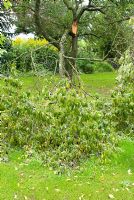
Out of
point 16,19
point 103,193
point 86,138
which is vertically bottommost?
point 103,193

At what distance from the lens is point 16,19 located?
64.2 ft

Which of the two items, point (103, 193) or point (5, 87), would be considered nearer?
point (103, 193)

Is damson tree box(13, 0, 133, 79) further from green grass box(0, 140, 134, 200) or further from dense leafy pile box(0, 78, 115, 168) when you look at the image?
green grass box(0, 140, 134, 200)

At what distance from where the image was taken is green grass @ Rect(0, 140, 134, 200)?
7.05 metres

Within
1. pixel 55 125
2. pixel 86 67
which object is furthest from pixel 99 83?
pixel 55 125

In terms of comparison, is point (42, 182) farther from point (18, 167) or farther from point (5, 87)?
point (5, 87)

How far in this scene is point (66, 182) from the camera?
7.42m

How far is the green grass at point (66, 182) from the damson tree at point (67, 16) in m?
7.69

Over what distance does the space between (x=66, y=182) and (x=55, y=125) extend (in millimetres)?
902

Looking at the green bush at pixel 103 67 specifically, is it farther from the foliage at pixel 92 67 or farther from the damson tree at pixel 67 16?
the damson tree at pixel 67 16

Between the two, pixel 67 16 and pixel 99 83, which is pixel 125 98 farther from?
pixel 99 83

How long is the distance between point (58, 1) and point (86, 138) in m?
11.3

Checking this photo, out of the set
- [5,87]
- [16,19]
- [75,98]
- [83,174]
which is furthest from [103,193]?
[16,19]

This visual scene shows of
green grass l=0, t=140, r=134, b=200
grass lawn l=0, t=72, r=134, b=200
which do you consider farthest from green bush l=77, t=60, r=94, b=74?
green grass l=0, t=140, r=134, b=200
